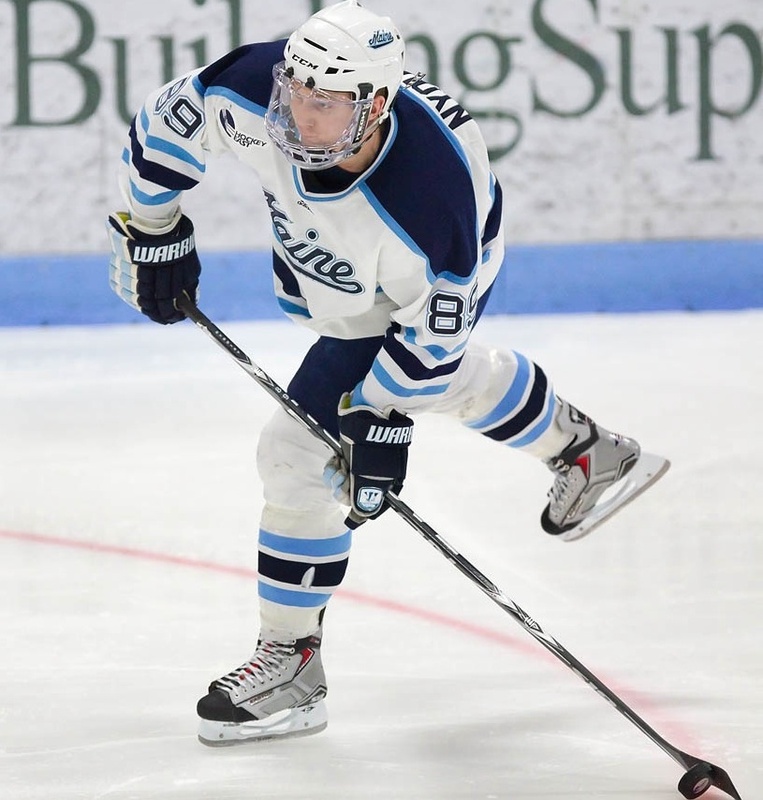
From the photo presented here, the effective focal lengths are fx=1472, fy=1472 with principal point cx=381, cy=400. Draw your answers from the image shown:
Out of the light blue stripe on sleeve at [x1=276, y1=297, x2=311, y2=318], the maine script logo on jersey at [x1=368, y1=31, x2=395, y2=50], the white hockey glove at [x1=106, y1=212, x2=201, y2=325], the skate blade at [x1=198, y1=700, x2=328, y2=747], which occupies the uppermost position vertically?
the maine script logo on jersey at [x1=368, y1=31, x2=395, y2=50]

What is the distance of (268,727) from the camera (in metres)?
2.19

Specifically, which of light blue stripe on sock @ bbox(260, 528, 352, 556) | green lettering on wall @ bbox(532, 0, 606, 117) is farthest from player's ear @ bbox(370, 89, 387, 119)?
green lettering on wall @ bbox(532, 0, 606, 117)

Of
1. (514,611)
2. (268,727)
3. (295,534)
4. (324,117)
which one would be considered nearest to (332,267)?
(324,117)

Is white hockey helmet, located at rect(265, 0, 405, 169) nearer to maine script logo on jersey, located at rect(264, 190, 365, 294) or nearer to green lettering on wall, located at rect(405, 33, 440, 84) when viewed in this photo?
maine script logo on jersey, located at rect(264, 190, 365, 294)

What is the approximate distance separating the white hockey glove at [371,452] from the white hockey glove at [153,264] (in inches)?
17.7

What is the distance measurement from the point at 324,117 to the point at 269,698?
871 mm

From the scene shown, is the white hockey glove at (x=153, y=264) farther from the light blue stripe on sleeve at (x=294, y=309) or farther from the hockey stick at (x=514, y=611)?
the light blue stripe on sleeve at (x=294, y=309)

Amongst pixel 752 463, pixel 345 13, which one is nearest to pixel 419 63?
pixel 752 463

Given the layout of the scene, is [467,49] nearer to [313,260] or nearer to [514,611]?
[313,260]

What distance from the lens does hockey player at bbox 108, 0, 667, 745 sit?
199 cm

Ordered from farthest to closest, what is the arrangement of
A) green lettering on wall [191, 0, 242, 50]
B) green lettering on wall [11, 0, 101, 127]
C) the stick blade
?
1. green lettering on wall [191, 0, 242, 50]
2. green lettering on wall [11, 0, 101, 127]
3. the stick blade

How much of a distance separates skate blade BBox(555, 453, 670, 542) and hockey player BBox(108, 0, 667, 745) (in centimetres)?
20

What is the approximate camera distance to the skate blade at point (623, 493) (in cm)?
263

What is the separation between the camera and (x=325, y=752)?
6.90 feet
